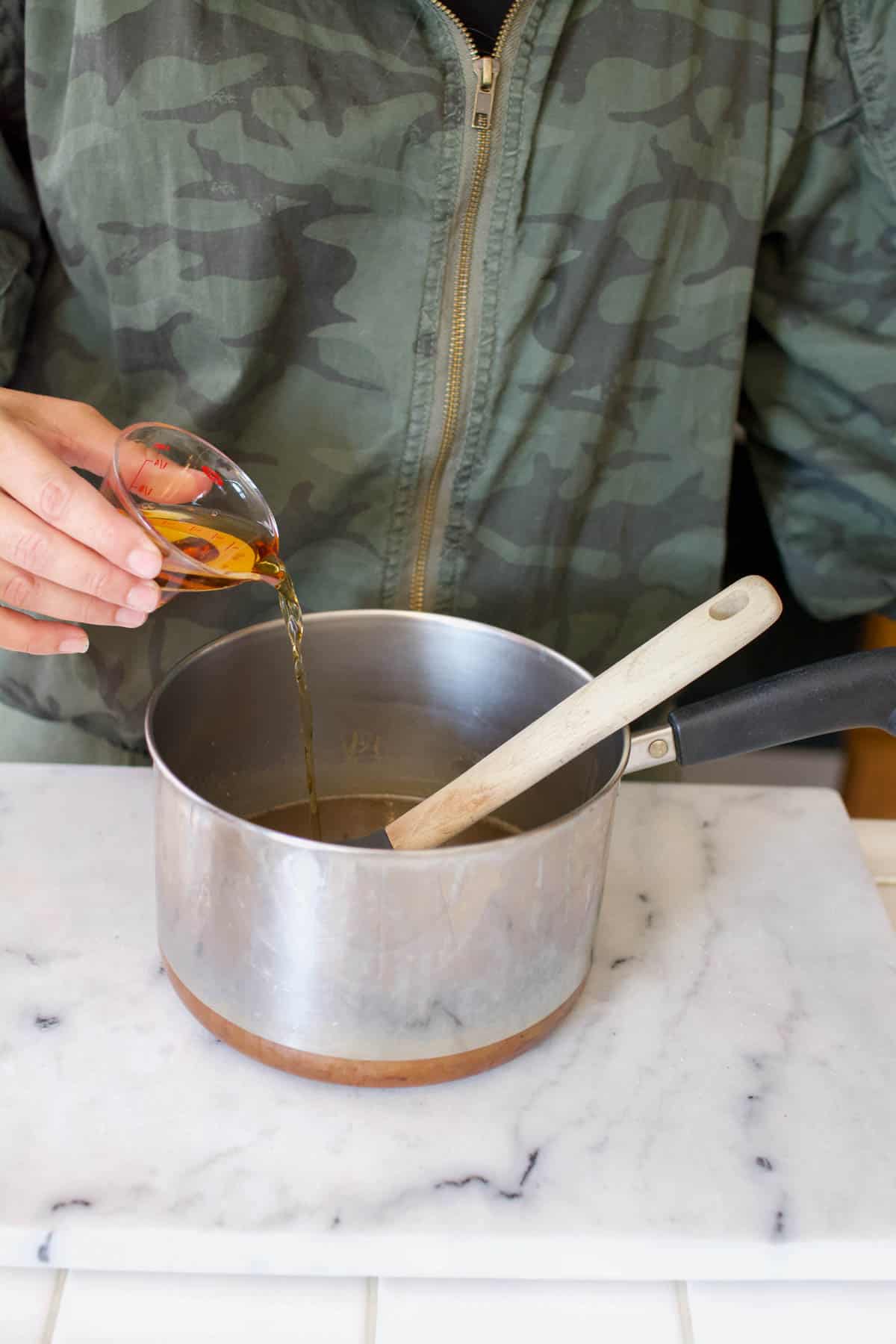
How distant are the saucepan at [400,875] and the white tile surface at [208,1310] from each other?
0.10m

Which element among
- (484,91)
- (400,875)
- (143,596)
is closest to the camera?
(400,875)

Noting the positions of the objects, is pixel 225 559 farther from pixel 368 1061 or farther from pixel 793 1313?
pixel 793 1313

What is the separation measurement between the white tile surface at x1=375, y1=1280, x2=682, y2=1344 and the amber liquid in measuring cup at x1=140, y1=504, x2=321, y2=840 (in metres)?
0.32

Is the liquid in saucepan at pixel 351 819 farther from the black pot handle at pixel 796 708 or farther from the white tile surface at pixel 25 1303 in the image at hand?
the white tile surface at pixel 25 1303

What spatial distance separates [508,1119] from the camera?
2.15 feet

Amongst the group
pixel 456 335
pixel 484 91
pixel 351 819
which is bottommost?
pixel 351 819

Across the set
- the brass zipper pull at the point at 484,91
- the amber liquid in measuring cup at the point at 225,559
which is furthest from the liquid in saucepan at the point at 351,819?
the brass zipper pull at the point at 484,91

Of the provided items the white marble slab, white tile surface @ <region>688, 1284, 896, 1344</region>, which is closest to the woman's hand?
the white marble slab

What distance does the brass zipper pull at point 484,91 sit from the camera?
81 cm

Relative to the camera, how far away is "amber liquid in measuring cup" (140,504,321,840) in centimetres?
71

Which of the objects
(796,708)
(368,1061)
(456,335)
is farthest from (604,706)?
(456,335)

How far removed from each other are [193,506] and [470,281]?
27 cm

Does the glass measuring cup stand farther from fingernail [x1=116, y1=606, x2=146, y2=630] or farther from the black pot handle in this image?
the black pot handle

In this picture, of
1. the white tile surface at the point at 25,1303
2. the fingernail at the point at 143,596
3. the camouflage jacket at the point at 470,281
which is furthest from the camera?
the camouflage jacket at the point at 470,281
